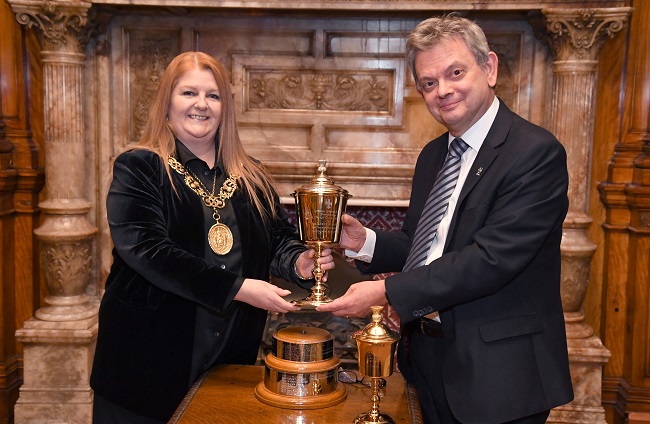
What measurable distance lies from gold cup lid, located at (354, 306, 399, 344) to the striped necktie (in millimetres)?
427

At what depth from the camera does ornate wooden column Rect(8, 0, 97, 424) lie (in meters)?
4.23

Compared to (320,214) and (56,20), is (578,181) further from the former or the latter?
(56,20)

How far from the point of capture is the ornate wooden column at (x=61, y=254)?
4.23m

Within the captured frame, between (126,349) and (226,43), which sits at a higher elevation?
(226,43)

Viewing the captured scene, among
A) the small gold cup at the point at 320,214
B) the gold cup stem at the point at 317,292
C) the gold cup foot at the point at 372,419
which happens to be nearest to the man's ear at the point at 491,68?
the small gold cup at the point at 320,214

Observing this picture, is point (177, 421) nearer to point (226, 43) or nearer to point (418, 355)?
point (418, 355)

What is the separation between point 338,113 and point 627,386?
2.36 m

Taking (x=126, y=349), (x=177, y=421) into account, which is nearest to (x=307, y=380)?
(x=177, y=421)

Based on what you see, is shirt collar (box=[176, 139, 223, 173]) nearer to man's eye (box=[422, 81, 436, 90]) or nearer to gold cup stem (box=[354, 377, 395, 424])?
man's eye (box=[422, 81, 436, 90])

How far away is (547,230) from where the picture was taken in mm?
2330

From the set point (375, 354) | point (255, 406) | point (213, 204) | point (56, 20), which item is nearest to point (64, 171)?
point (56, 20)

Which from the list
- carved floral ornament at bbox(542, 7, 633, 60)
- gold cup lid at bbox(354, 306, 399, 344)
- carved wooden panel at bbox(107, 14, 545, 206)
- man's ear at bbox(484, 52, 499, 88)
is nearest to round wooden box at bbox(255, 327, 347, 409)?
gold cup lid at bbox(354, 306, 399, 344)

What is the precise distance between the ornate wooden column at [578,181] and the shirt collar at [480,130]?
1.77 meters

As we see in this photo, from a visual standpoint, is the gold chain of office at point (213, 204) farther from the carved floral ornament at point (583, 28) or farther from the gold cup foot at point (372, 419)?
the carved floral ornament at point (583, 28)
